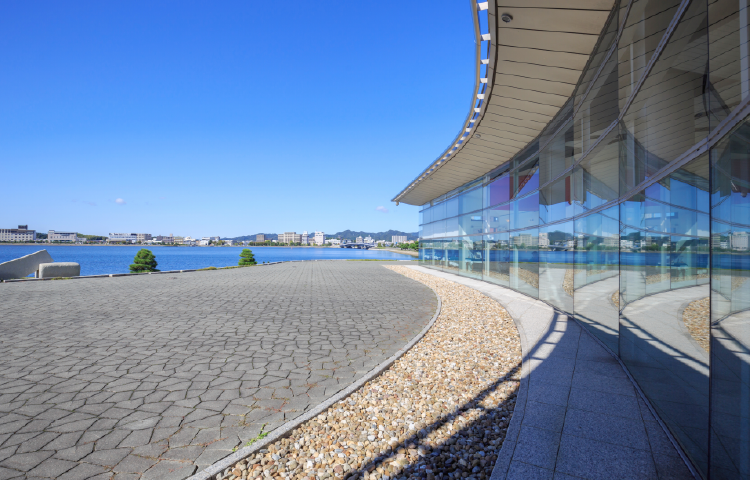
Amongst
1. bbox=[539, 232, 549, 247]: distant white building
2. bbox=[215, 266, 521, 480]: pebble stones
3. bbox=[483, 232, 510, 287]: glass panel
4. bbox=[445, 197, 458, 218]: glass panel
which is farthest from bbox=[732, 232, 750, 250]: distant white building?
bbox=[445, 197, 458, 218]: glass panel

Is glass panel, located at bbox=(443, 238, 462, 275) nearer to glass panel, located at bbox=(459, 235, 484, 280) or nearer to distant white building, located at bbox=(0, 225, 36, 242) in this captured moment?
glass panel, located at bbox=(459, 235, 484, 280)

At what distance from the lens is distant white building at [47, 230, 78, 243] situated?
17338cm

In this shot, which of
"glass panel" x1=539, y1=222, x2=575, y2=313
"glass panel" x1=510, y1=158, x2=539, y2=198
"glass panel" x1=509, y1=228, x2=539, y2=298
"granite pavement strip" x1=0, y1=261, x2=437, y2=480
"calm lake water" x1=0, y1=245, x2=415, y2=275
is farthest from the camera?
"calm lake water" x1=0, y1=245, x2=415, y2=275

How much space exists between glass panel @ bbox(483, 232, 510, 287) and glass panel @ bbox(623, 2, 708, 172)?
10447mm

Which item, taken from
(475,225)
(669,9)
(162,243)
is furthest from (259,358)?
(162,243)

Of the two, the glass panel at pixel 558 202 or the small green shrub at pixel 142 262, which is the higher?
the glass panel at pixel 558 202

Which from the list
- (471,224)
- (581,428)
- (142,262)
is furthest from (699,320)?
(142,262)

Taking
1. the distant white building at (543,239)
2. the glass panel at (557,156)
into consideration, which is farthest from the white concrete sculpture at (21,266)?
the glass panel at (557,156)

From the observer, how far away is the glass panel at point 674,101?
3113mm

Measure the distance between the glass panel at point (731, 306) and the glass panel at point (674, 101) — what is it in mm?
660

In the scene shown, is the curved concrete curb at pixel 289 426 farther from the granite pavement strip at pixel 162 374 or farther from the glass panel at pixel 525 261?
the glass panel at pixel 525 261

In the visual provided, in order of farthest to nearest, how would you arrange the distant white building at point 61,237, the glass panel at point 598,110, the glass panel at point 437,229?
the distant white building at point 61,237 < the glass panel at point 437,229 < the glass panel at point 598,110

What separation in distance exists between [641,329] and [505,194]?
11.3m

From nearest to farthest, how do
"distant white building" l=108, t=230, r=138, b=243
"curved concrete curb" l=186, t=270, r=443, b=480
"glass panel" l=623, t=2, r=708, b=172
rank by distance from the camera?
"curved concrete curb" l=186, t=270, r=443, b=480 → "glass panel" l=623, t=2, r=708, b=172 → "distant white building" l=108, t=230, r=138, b=243
